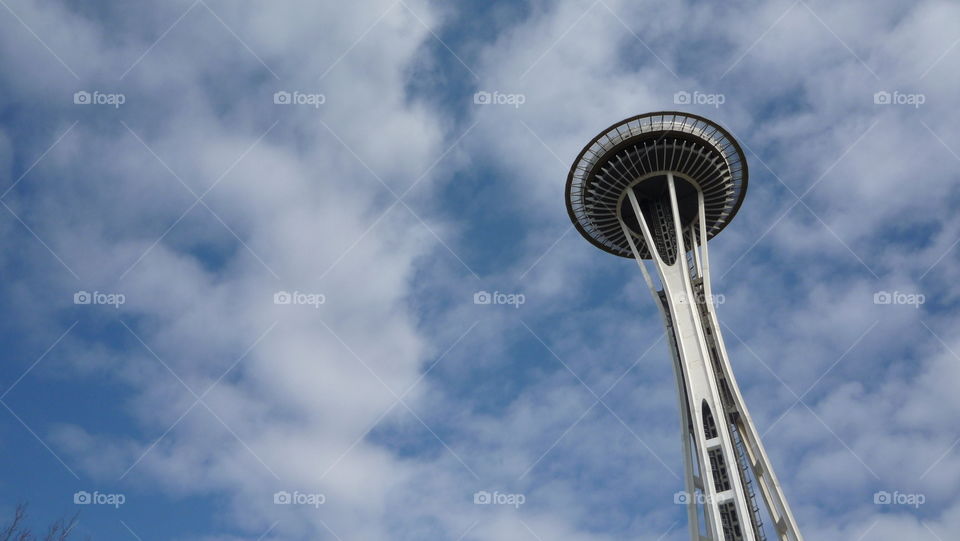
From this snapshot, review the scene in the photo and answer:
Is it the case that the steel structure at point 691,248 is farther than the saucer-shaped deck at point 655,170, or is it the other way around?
the saucer-shaped deck at point 655,170

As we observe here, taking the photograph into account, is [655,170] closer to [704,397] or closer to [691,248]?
[691,248]

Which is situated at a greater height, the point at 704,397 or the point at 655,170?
the point at 655,170

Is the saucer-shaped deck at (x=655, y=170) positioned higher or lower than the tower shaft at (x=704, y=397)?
higher

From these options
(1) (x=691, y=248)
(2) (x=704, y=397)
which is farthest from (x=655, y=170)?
(2) (x=704, y=397)

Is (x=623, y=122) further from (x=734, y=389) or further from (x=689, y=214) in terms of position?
(x=734, y=389)

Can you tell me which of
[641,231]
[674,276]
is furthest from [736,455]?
[641,231]
